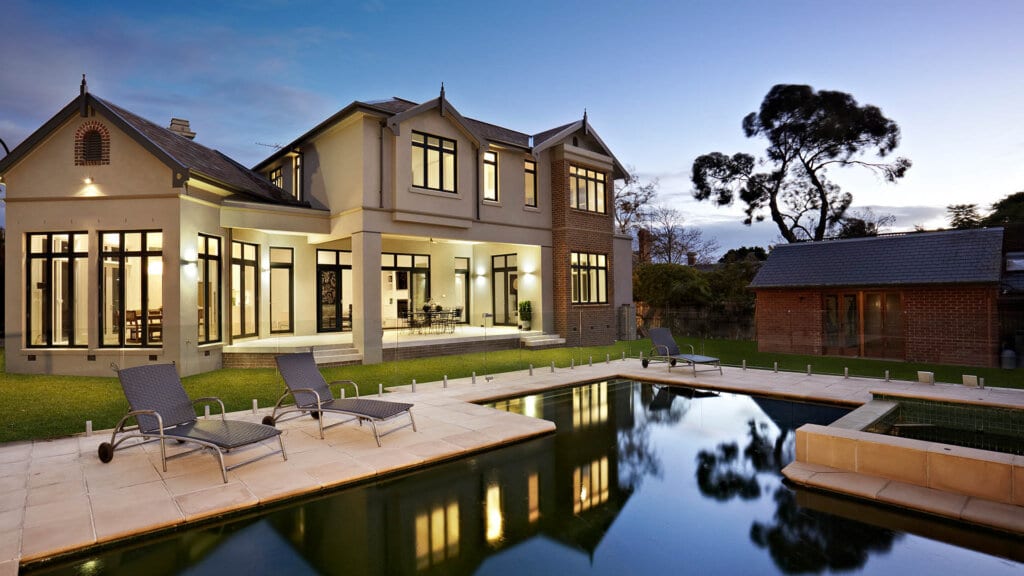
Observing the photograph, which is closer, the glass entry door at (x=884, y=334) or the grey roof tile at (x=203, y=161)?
the grey roof tile at (x=203, y=161)

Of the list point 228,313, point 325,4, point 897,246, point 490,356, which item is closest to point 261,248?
point 228,313

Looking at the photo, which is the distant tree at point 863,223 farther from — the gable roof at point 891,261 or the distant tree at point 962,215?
the gable roof at point 891,261

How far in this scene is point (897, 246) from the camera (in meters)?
15.6

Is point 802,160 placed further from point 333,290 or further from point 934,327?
point 333,290

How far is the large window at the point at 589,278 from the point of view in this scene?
18125 millimetres

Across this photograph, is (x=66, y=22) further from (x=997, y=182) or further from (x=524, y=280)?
(x=997, y=182)

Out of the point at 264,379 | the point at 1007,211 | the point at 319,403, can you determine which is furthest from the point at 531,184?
the point at 1007,211

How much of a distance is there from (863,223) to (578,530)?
3065cm

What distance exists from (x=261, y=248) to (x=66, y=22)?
17988 mm

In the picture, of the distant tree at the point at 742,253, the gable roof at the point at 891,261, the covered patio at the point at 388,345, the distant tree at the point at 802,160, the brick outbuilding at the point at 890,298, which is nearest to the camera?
the brick outbuilding at the point at 890,298

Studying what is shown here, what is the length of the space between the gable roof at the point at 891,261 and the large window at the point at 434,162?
1064 centimetres

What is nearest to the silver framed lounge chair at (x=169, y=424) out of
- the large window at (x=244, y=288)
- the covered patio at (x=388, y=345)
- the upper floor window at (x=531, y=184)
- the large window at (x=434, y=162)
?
the covered patio at (x=388, y=345)

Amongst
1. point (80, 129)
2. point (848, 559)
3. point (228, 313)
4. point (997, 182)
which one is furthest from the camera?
point (997, 182)

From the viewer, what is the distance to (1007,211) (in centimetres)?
2564
